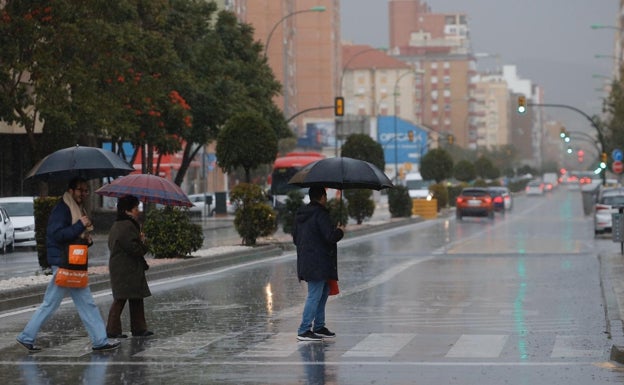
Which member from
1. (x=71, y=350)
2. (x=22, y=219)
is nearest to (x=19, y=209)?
(x=22, y=219)

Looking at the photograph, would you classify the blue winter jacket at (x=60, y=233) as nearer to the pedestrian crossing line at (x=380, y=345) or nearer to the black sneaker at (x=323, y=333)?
the black sneaker at (x=323, y=333)

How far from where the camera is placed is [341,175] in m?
16.0

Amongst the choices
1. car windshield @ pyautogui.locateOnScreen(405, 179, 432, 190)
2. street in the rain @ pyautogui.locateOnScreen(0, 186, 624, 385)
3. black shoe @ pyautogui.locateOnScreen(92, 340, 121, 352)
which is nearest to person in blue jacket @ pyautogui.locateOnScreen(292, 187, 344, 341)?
street in the rain @ pyautogui.locateOnScreen(0, 186, 624, 385)

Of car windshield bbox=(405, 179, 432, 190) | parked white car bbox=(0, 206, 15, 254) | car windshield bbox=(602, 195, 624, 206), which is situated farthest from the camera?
car windshield bbox=(405, 179, 432, 190)

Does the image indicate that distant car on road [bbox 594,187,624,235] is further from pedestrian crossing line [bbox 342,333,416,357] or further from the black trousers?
the black trousers

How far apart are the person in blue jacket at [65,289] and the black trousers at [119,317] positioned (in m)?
0.94

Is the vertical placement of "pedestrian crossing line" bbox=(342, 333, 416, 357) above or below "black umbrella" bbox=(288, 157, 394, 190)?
below

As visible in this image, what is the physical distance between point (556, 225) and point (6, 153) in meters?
23.6

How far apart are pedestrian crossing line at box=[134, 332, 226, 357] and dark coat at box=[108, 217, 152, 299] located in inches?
23.7

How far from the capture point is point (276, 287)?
23.7 m

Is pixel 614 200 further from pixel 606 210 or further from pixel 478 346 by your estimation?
pixel 478 346

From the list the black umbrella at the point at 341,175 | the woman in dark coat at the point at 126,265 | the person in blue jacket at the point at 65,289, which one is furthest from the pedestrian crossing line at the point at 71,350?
the black umbrella at the point at 341,175

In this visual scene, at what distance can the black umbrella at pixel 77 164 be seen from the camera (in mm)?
16406

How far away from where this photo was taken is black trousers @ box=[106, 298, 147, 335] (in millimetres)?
15430
